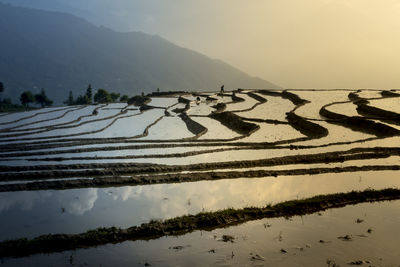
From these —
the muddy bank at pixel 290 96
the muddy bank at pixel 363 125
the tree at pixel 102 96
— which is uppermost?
the muddy bank at pixel 363 125

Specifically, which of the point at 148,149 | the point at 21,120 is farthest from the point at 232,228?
the point at 21,120

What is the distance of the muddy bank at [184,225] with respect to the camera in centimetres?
796

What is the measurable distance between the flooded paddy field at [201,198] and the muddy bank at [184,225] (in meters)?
0.03

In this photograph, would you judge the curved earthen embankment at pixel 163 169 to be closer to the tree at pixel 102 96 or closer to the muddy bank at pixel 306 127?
the muddy bank at pixel 306 127

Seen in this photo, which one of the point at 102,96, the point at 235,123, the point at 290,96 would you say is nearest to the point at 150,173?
the point at 235,123

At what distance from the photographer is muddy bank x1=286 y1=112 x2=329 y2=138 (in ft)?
73.9

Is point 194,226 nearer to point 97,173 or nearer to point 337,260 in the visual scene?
point 337,260

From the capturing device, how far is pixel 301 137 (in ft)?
69.6

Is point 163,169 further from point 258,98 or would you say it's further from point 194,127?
point 258,98

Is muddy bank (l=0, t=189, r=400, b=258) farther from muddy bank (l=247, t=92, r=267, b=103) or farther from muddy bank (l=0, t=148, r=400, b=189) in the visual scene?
muddy bank (l=247, t=92, r=267, b=103)

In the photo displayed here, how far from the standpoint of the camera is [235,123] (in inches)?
1049

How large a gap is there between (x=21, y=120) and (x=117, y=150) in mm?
16164

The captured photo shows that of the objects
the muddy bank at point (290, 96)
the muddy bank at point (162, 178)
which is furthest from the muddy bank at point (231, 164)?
the muddy bank at point (290, 96)

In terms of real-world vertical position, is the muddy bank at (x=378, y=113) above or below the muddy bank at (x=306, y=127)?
above
